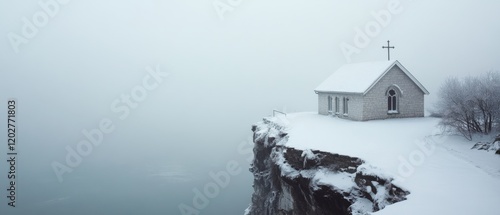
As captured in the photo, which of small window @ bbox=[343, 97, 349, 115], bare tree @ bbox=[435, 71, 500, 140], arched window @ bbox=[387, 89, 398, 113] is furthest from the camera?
small window @ bbox=[343, 97, 349, 115]

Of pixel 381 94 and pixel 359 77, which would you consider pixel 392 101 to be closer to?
pixel 381 94

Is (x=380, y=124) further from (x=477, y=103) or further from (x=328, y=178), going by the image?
(x=328, y=178)

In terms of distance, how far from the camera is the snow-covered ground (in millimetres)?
11727

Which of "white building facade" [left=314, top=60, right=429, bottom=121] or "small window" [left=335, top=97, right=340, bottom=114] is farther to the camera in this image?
"small window" [left=335, top=97, right=340, bottom=114]

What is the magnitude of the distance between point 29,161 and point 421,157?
129 meters

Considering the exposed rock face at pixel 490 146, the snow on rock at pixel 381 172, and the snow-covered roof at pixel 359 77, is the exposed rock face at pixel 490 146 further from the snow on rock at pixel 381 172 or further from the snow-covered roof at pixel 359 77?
the snow-covered roof at pixel 359 77

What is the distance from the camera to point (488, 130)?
20.8m

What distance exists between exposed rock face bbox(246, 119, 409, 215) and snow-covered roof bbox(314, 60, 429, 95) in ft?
32.5

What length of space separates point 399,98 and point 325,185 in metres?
19.0

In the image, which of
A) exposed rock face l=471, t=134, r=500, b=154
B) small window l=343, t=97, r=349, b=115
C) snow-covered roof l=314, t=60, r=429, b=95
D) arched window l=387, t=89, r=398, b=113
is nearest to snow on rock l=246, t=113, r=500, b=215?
exposed rock face l=471, t=134, r=500, b=154

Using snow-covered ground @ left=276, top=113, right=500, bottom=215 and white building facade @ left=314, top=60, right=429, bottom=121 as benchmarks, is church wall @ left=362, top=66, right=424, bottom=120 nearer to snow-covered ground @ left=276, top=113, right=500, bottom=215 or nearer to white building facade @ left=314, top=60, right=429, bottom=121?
white building facade @ left=314, top=60, right=429, bottom=121

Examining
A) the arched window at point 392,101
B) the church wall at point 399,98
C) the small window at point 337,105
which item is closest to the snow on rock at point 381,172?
the church wall at point 399,98

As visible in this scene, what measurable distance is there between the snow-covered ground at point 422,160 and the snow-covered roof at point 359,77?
457cm

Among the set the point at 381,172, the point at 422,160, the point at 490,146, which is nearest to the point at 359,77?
the point at 490,146
